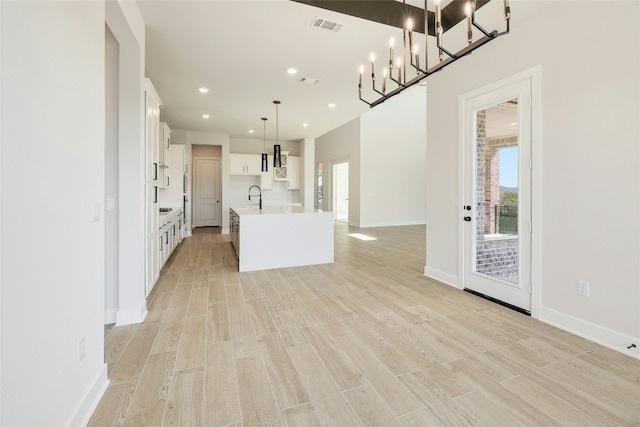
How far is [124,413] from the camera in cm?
158

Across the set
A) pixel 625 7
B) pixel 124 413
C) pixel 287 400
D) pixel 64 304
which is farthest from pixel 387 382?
A: pixel 625 7

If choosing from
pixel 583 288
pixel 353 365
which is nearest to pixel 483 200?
pixel 583 288

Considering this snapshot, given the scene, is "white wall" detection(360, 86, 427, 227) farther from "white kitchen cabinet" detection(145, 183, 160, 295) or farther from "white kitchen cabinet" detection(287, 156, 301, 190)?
"white kitchen cabinet" detection(145, 183, 160, 295)

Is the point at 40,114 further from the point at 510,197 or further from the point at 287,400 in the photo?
the point at 510,197

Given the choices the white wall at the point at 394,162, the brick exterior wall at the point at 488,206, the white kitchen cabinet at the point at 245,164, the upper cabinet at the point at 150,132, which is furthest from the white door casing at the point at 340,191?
the upper cabinet at the point at 150,132

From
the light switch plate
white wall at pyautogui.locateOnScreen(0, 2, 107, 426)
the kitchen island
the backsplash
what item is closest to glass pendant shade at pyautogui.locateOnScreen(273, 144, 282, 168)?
the kitchen island

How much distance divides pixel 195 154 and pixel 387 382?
927 centimetres

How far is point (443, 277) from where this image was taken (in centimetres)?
384

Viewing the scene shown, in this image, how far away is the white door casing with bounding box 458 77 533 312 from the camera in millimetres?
2836

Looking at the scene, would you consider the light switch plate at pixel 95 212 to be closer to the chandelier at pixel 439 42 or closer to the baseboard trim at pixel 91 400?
the baseboard trim at pixel 91 400

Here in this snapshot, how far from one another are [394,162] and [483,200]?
257 inches

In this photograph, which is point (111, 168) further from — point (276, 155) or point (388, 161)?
point (388, 161)

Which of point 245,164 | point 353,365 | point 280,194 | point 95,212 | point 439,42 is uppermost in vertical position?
point 245,164

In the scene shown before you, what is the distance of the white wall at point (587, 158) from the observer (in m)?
2.17
